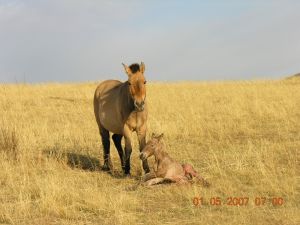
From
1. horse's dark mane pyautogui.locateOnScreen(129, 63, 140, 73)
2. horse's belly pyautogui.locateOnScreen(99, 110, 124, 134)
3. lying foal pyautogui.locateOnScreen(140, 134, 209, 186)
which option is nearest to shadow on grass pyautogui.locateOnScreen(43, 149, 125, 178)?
horse's belly pyautogui.locateOnScreen(99, 110, 124, 134)

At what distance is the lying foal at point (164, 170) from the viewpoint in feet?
24.0

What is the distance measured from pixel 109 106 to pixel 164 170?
2.37 m

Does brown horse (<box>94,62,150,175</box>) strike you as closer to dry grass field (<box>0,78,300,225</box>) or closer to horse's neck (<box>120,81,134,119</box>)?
horse's neck (<box>120,81,134,119</box>)

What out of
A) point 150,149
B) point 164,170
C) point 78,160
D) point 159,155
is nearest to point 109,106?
point 78,160

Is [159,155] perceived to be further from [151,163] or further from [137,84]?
[151,163]

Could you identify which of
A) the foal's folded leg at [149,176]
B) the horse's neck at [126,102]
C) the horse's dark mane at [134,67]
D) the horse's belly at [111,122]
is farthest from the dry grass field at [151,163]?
the horse's dark mane at [134,67]

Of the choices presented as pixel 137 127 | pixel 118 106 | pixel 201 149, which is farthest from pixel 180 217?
pixel 201 149

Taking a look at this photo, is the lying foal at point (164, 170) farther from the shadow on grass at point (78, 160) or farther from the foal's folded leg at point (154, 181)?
the shadow on grass at point (78, 160)

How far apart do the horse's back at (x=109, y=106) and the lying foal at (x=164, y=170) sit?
1.31 meters

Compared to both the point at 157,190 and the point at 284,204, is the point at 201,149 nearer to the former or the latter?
the point at 157,190

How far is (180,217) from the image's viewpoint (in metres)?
5.82
